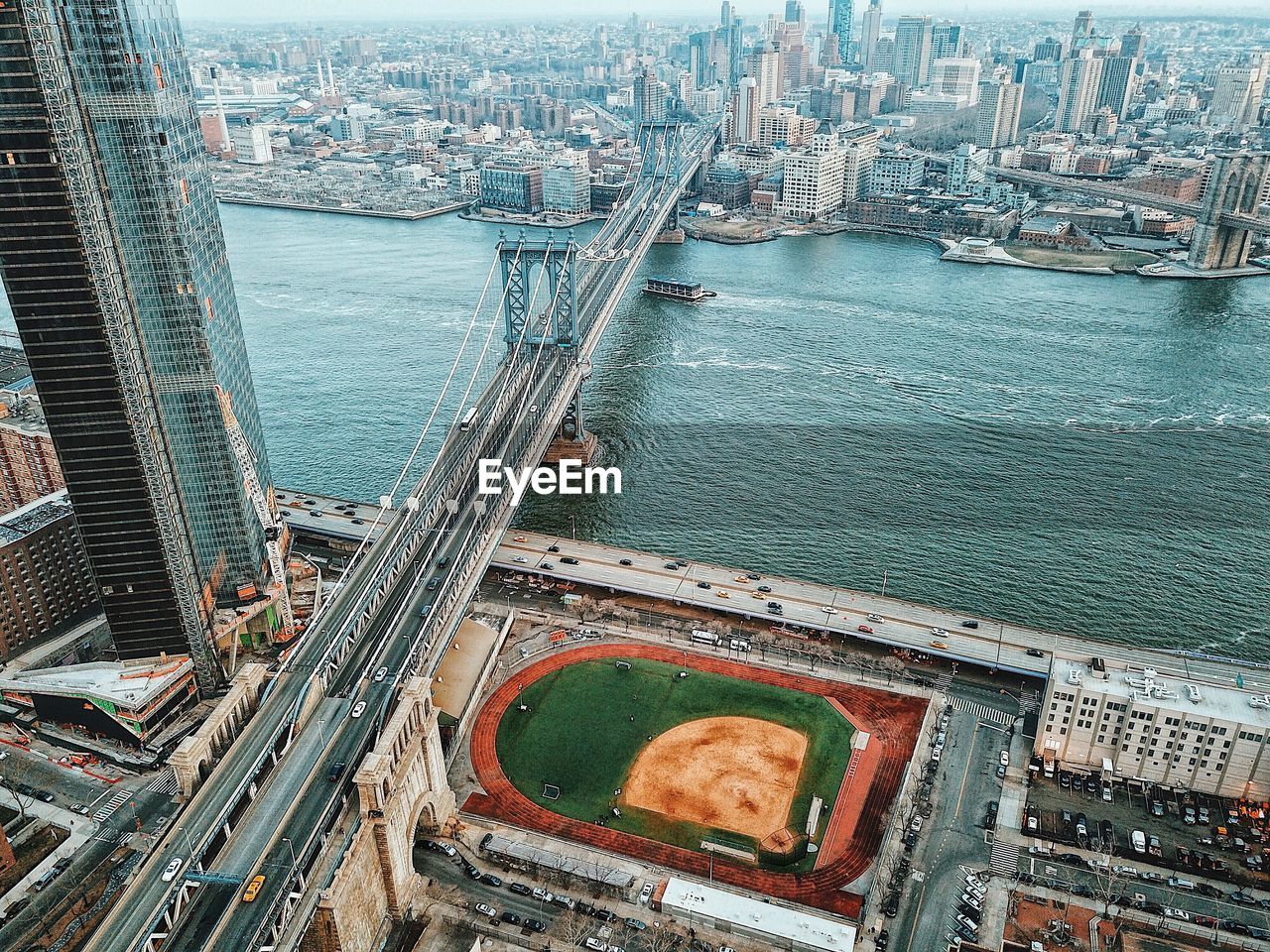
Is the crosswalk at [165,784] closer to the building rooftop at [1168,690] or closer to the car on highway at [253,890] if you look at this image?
the car on highway at [253,890]

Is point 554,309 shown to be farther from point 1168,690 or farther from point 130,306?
point 1168,690

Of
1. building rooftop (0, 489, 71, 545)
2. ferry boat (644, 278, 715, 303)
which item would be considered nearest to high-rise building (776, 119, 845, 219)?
ferry boat (644, 278, 715, 303)

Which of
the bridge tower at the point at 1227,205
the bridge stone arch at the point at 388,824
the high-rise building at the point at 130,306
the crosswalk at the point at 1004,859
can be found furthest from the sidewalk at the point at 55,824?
the bridge tower at the point at 1227,205

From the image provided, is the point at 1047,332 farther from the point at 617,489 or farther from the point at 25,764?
the point at 25,764

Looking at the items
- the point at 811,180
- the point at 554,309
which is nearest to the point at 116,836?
the point at 554,309

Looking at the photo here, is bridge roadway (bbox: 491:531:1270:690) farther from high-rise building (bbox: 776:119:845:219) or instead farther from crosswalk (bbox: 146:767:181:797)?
high-rise building (bbox: 776:119:845:219)

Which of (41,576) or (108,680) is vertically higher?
(41,576)
